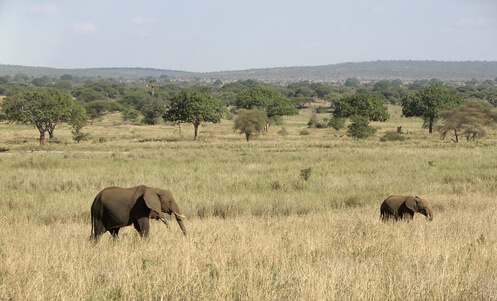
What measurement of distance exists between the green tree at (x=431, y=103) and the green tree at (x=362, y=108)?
14.3 ft

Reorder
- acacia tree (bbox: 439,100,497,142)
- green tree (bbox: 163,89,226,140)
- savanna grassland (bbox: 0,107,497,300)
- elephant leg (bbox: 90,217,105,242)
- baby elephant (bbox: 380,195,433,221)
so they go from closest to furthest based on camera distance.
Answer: savanna grassland (bbox: 0,107,497,300)
elephant leg (bbox: 90,217,105,242)
baby elephant (bbox: 380,195,433,221)
acacia tree (bbox: 439,100,497,142)
green tree (bbox: 163,89,226,140)

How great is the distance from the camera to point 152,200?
8.46 metres

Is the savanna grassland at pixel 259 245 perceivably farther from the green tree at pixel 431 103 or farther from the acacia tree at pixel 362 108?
the green tree at pixel 431 103

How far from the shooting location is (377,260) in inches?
281

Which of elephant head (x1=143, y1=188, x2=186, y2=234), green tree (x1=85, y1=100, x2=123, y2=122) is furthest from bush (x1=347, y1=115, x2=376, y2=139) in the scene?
green tree (x1=85, y1=100, x2=123, y2=122)

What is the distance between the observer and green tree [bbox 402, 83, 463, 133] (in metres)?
65.6

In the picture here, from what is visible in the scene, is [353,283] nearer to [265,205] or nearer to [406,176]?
[265,205]

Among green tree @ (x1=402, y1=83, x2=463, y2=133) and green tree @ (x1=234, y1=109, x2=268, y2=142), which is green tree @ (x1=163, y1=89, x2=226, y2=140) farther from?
green tree @ (x1=402, y1=83, x2=463, y2=133)

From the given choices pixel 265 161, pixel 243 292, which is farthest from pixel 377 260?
pixel 265 161

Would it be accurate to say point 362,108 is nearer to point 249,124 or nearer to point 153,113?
point 249,124

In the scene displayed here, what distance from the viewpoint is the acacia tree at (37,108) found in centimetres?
4788

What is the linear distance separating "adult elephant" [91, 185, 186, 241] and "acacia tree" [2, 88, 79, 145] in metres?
42.2

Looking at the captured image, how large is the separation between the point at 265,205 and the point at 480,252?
7.51 metres

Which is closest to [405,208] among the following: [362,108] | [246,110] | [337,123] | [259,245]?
[259,245]
